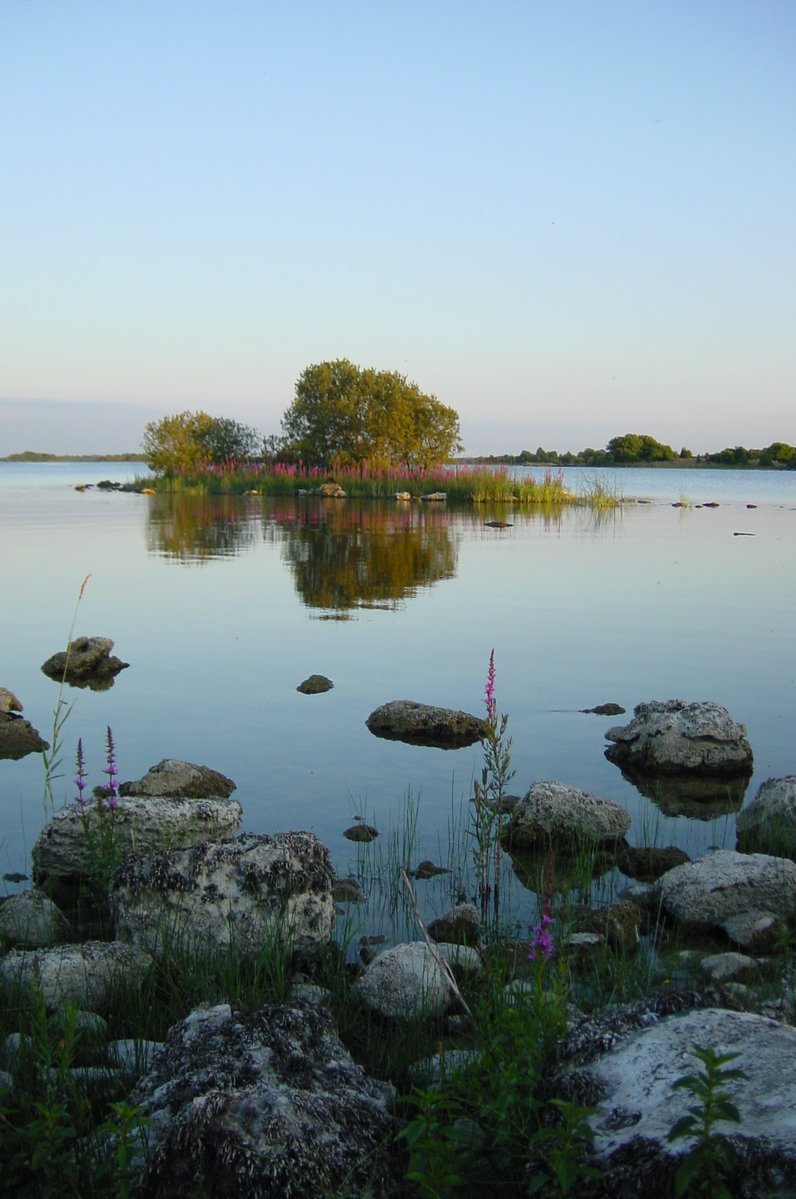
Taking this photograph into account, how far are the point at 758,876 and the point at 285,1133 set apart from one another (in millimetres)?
3964

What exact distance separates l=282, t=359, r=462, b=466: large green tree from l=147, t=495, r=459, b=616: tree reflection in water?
42.9 feet

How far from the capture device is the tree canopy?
66.6 m

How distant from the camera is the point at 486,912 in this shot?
620 centimetres

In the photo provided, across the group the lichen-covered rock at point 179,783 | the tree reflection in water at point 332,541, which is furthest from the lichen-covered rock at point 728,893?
the tree reflection in water at point 332,541

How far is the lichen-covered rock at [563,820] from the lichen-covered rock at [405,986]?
244 centimetres

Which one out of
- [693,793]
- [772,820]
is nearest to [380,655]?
[693,793]

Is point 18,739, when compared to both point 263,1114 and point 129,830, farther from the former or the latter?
point 263,1114

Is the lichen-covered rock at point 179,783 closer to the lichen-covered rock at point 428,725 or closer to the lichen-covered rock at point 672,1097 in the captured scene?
the lichen-covered rock at point 428,725

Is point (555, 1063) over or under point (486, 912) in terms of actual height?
over

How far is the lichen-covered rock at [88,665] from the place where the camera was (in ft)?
41.1

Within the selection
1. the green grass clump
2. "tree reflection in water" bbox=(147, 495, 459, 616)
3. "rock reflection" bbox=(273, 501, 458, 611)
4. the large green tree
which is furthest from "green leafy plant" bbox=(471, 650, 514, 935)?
the large green tree

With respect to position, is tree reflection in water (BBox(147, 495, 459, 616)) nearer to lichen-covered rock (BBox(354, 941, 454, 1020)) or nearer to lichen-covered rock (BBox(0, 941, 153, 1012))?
lichen-covered rock (BBox(0, 941, 153, 1012))

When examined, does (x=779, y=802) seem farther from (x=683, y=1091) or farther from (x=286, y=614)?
(x=286, y=614)

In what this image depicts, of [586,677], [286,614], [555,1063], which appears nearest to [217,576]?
[286,614]
